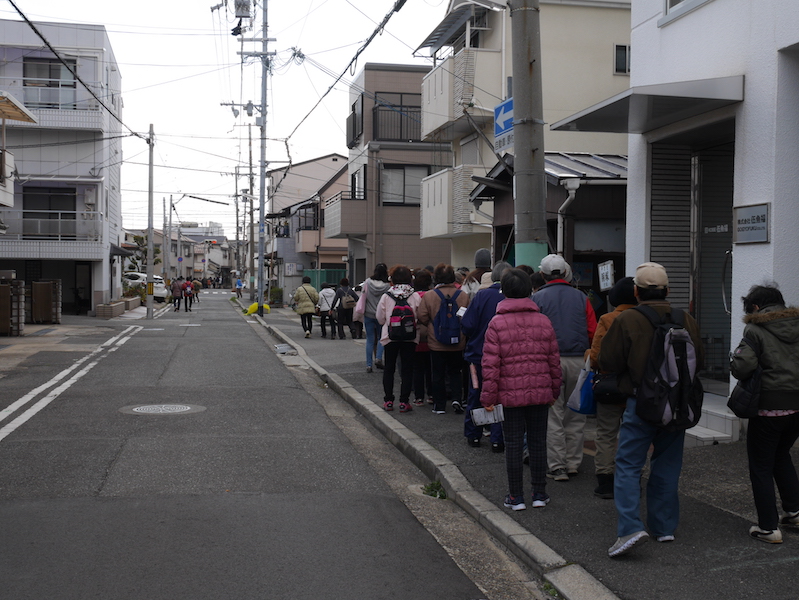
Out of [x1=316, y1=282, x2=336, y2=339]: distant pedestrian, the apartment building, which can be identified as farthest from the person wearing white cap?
[x1=316, y1=282, x2=336, y2=339]: distant pedestrian

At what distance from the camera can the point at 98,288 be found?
107ft

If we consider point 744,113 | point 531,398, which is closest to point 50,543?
point 531,398

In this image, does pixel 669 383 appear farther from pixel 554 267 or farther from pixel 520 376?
pixel 554 267

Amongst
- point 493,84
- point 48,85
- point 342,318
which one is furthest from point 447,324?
point 48,85

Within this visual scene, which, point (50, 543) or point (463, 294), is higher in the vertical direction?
point (463, 294)

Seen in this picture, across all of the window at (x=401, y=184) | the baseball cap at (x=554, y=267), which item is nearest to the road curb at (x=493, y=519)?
the baseball cap at (x=554, y=267)

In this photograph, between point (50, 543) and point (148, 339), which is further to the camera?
point (148, 339)

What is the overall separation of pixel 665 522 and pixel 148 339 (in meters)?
18.8

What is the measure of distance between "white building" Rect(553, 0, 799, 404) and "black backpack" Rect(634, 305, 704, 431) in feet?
3.62

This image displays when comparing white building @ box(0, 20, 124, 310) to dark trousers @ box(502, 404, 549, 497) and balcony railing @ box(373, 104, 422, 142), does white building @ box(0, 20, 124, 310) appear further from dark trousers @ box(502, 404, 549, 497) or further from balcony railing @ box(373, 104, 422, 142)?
dark trousers @ box(502, 404, 549, 497)

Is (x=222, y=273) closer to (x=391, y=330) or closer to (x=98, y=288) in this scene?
(x=98, y=288)

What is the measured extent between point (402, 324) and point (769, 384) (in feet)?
16.5

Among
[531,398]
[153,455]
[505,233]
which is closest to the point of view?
[531,398]

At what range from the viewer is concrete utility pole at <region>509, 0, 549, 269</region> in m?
7.63
